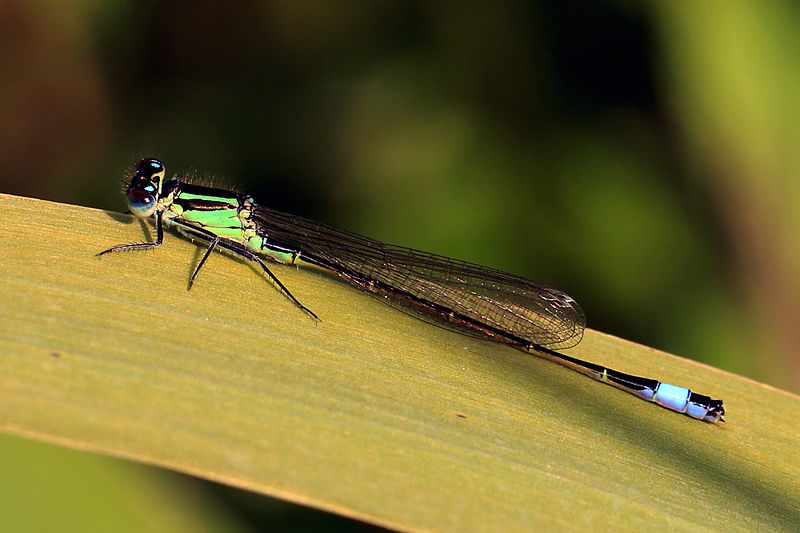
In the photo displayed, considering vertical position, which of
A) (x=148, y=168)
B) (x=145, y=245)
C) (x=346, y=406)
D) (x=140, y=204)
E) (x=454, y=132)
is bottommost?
(x=346, y=406)

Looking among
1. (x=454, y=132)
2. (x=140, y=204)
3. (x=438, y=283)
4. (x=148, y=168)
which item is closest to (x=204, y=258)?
(x=140, y=204)

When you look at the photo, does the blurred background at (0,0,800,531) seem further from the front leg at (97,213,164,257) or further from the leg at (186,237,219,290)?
the leg at (186,237,219,290)

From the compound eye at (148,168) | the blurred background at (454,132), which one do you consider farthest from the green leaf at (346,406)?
the blurred background at (454,132)

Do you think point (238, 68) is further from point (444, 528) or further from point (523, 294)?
point (444, 528)

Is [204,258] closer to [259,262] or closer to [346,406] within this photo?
[259,262]

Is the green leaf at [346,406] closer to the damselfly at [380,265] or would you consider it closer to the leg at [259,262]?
the leg at [259,262]

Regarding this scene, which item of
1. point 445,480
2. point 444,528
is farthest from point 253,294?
point 444,528
